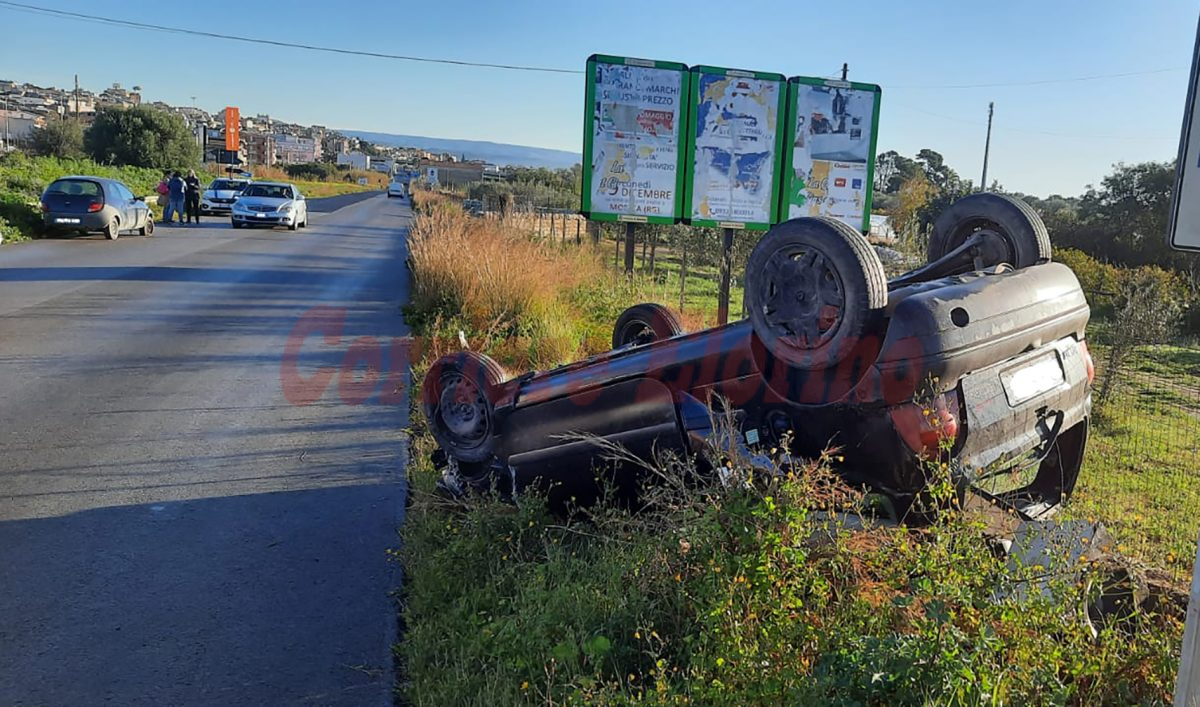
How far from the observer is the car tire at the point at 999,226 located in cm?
483

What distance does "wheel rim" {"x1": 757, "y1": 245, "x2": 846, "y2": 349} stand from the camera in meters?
4.06

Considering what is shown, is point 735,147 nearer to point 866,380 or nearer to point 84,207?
point 866,380

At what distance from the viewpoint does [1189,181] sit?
260cm

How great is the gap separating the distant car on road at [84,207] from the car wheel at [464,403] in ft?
66.9

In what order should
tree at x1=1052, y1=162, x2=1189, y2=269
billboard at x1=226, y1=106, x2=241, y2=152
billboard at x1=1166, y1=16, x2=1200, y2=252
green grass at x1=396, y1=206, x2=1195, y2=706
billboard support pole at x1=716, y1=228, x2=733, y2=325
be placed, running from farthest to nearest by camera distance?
billboard at x1=226, y1=106, x2=241, y2=152, tree at x1=1052, y1=162, x2=1189, y2=269, billboard support pole at x1=716, y1=228, x2=733, y2=325, green grass at x1=396, y1=206, x2=1195, y2=706, billboard at x1=1166, y1=16, x2=1200, y2=252

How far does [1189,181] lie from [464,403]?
3.97 m

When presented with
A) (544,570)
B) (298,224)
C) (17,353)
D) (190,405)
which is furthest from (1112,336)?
(298,224)

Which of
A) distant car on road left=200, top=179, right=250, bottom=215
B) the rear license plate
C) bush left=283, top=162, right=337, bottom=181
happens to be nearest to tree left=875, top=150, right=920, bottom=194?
distant car on road left=200, top=179, right=250, bottom=215

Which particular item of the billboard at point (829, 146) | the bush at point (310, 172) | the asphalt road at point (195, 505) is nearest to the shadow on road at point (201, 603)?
the asphalt road at point (195, 505)

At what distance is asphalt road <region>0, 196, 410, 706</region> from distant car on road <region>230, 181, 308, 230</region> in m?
17.1

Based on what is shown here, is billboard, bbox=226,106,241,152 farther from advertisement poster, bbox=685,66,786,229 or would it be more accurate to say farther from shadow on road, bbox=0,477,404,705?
shadow on road, bbox=0,477,404,705

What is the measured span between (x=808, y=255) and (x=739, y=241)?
1441 centimetres

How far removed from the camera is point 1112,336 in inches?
426

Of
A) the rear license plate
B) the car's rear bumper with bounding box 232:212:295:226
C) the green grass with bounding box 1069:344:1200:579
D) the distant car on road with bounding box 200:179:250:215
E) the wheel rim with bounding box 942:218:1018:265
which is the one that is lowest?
the green grass with bounding box 1069:344:1200:579
